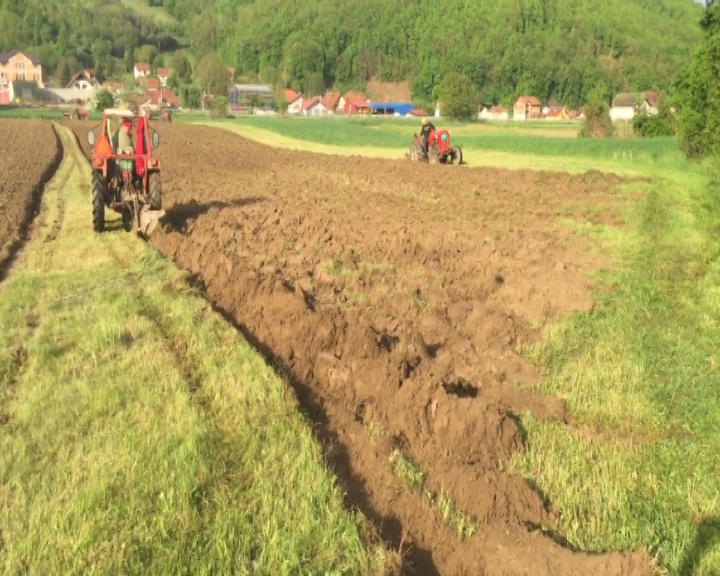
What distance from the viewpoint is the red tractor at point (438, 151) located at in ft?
88.4

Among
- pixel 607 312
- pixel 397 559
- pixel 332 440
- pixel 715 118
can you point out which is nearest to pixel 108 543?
pixel 397 559

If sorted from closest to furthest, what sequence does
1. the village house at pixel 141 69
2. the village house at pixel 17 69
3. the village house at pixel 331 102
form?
the village house at pixel 331 102 < the village house at pixel 17 69 < the village house at pixel 141 69

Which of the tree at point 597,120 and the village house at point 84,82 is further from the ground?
the village house at point 84,82

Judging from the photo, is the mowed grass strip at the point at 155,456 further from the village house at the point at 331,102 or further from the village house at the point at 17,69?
the village house at the point at 17,69

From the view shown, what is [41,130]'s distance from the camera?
139 feet

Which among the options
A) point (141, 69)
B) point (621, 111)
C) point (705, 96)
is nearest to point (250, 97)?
point (141, 69)

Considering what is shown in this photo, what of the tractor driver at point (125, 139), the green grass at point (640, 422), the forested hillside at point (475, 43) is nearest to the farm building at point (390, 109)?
the forested hillside at point (475, 43)

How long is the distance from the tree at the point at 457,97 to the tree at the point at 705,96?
59432mm

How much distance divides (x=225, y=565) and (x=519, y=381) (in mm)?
3828

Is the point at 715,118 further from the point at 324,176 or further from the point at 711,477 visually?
the point at 711,477

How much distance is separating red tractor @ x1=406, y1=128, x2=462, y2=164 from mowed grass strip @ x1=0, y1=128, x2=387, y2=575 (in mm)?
19990

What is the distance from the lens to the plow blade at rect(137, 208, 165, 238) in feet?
40.8

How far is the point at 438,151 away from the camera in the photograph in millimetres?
27062

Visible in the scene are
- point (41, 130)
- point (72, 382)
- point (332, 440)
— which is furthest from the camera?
point (41, 130)
